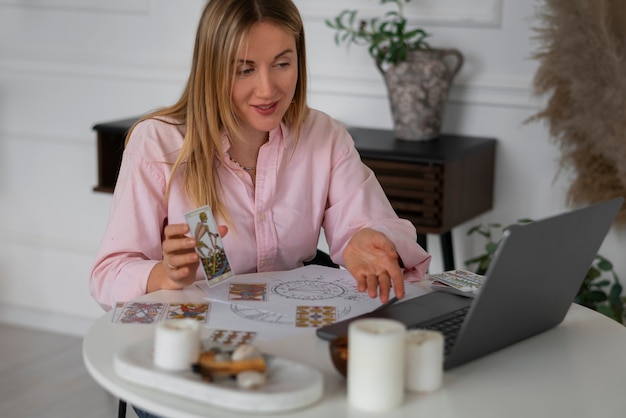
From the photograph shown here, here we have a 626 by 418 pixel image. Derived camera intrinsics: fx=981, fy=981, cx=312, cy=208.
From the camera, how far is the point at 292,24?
1973 millimetres

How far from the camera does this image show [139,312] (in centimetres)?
163

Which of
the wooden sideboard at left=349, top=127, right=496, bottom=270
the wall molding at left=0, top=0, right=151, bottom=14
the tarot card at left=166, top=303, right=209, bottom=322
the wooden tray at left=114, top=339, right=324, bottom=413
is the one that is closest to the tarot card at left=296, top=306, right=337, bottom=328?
Result: the tarot card at left=166, top=303, right=209, bottom=322

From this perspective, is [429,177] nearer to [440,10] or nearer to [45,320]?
[440,10]

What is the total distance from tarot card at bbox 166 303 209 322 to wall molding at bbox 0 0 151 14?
7.16 ft

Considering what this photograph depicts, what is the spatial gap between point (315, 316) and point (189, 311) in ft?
0.69

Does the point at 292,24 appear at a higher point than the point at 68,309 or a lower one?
higher

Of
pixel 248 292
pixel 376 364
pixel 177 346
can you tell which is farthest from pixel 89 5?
pixel 376 364

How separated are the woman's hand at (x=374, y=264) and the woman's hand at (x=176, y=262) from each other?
9.4 inches

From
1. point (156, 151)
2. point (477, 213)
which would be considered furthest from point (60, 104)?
point (156, 151)

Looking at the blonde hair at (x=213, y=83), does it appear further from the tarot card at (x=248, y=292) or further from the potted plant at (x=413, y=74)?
the potted plant at (x=413, y=74)

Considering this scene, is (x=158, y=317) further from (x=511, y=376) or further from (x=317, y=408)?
(x=511, y=376)

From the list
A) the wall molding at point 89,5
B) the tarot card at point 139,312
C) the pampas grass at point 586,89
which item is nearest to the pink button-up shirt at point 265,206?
the tarot card at point 139,312

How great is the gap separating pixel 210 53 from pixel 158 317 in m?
0.58

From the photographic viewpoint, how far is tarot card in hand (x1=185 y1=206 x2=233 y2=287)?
5.31 ft
